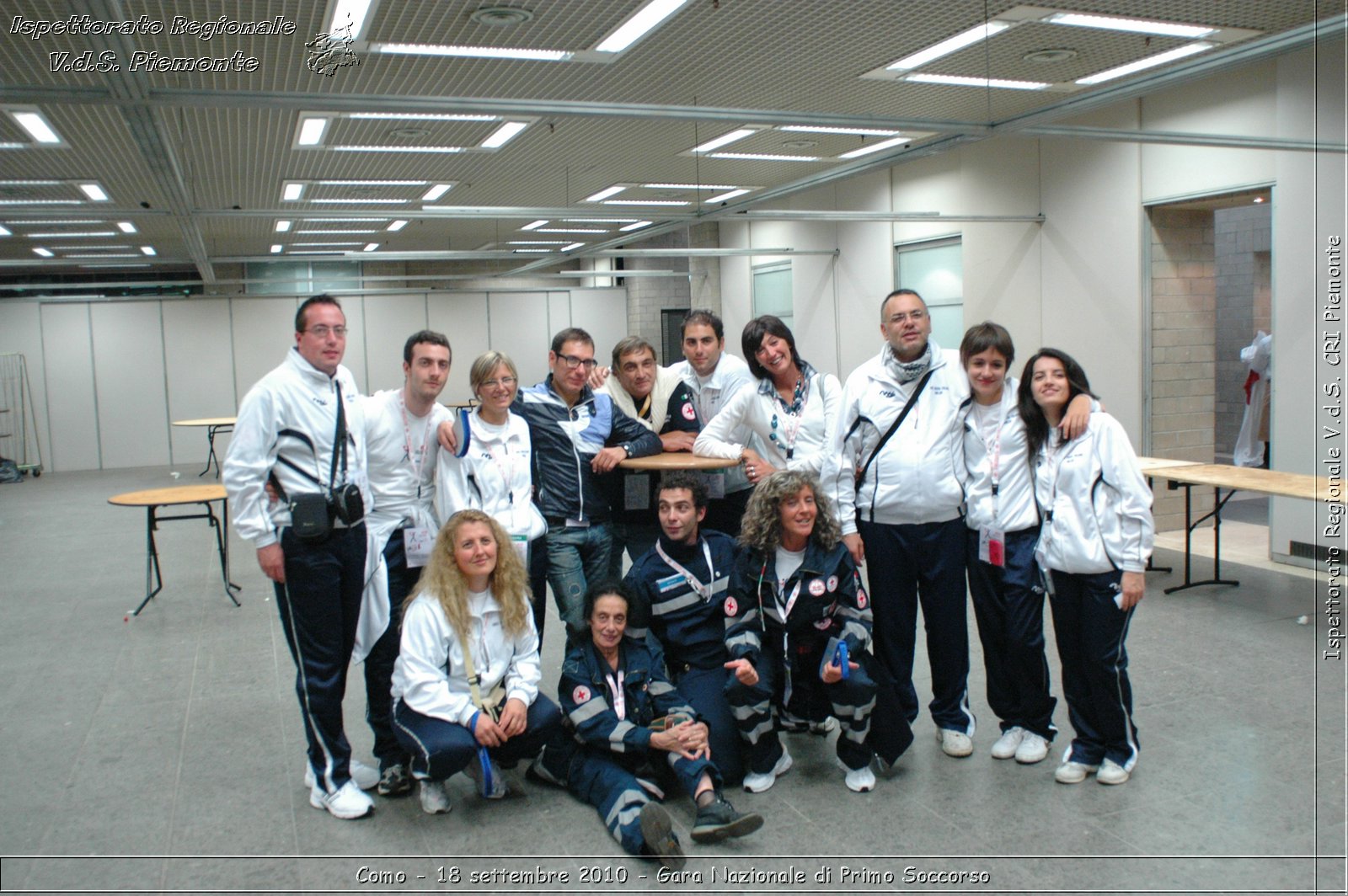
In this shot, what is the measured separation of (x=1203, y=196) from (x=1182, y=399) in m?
1.57

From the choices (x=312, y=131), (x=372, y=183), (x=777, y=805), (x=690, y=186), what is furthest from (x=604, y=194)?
(x=777, y=805)

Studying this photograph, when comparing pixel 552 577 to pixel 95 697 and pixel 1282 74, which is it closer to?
pixel 95 697

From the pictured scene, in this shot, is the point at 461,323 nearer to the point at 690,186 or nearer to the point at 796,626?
the point at 690,186

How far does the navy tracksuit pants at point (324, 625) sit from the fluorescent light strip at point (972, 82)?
3.95 meters

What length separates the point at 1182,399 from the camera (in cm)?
768

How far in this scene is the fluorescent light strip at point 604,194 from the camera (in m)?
9.22

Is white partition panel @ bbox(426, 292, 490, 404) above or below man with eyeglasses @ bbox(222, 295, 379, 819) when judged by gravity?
above

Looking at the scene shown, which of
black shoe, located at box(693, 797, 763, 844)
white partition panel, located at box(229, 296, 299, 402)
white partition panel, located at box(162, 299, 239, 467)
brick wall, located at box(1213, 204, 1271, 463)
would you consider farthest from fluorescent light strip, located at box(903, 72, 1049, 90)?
white partition panel, located at box(162, 299, 239, 467)

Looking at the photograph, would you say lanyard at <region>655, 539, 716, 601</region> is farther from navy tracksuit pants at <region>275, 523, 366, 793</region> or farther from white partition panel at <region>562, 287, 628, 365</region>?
white partition panel at <region>562, 287, 628, 365</region>

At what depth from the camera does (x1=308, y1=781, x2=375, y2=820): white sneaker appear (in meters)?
3.22

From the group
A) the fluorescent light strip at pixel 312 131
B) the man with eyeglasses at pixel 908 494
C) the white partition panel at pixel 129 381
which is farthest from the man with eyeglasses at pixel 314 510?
the white partition panel at pixel 129 381

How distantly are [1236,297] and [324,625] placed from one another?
9.90 m

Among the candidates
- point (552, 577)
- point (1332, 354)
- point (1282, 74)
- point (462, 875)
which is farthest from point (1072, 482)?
point (1282, 74)

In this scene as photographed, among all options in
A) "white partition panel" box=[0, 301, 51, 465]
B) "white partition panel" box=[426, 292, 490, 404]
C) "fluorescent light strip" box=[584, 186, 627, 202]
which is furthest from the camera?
"white partition panel" box=[426, 292, 490, 404]
